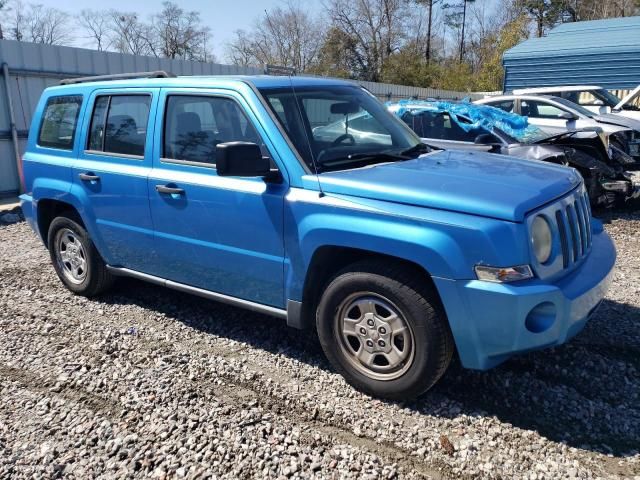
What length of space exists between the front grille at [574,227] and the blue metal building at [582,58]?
20.1 metres

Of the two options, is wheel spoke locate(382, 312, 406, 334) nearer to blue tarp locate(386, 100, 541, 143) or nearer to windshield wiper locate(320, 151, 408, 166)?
windshield wiper locate(320, 151, 408, 166)

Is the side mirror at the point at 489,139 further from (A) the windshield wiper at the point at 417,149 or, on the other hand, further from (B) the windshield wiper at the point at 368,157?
(B) the windshield wiper at the point at 368,157

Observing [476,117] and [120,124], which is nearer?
[120,124]

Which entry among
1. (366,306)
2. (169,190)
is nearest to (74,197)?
(169,190)

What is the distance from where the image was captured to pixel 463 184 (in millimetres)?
3248

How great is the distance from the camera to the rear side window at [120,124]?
14.3ft

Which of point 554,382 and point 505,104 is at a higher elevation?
point 505,104

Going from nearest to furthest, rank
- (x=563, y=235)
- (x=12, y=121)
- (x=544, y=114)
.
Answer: (x=563, y=235) < (x=12, y=121) < (x=544, y=114)

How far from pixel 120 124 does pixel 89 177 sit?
50 cm

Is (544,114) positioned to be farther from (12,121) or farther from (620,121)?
(12,121)

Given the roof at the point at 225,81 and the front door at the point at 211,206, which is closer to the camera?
the front door at the point at 211,206

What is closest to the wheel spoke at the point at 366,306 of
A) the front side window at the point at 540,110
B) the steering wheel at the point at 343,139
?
the steering wheel at the point at 343,139

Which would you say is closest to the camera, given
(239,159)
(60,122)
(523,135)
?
(239,159)

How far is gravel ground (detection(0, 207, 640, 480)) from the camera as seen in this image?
2.90 metres
